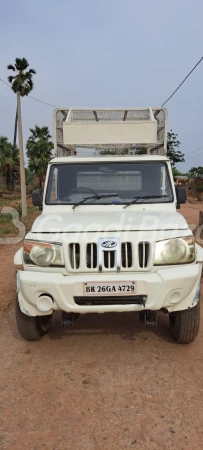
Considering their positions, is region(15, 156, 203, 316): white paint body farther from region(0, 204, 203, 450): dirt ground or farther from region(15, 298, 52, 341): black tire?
region(0, 204, 203, 450): dirt ground

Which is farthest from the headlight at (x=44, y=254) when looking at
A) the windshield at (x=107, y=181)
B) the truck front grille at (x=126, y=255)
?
the windshield at (x=107, y=181)

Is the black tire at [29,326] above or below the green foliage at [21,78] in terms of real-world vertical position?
below

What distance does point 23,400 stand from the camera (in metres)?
2.82

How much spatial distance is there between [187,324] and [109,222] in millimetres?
1265

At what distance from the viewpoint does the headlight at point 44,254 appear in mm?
3230

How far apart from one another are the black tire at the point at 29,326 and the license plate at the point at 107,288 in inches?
31.8

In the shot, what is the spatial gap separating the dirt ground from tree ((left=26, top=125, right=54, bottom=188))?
29855 mm

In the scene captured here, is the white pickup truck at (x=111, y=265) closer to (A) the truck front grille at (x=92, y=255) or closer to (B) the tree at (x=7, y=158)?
(A) the truck front grille at (x=92, y=255)

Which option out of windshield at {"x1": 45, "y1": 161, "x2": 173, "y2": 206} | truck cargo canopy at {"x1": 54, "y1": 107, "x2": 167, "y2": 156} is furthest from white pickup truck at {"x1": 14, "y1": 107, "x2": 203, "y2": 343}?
truck cargo canopy at {"x1": 54, "y1": 107, "x2": 167, "y2": 156}

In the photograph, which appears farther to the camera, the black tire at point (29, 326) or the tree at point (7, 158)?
the tree at point (7, 158)

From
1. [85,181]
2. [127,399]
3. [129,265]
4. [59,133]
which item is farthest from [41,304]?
[59,133]

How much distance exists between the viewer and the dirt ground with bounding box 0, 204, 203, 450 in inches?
94.9

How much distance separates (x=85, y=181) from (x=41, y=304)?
1.79 meters

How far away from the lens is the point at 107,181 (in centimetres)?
441
